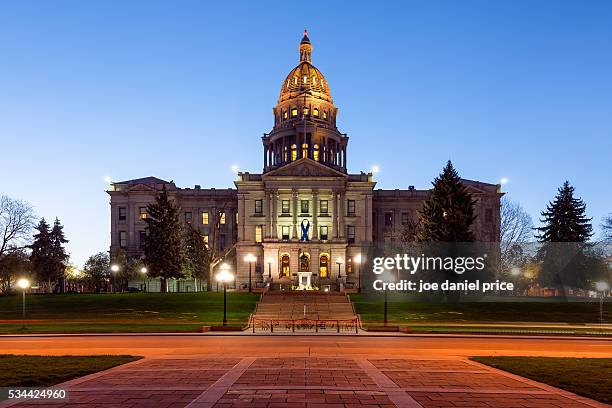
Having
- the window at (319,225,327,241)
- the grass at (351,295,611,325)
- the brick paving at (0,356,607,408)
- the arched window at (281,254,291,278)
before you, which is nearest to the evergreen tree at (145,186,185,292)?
the arched window at (281,254,291,278)

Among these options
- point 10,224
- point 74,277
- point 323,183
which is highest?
point 323,183

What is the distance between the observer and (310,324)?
117 ft

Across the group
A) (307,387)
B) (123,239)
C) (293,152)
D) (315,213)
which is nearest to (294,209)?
(315,213)

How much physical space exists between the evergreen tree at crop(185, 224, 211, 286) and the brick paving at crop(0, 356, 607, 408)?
6267cm

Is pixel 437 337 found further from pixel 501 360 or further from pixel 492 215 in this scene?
pixel 492 215

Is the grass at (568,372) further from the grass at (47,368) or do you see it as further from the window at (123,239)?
the window at (123,239)

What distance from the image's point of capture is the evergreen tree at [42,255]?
80562 mm

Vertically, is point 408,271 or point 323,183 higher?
point 323,183

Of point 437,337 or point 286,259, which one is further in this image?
point 286,259

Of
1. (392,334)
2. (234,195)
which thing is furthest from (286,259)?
(392,334)

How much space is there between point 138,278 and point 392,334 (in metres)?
65.2

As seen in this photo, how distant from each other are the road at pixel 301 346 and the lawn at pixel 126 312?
16.9ft

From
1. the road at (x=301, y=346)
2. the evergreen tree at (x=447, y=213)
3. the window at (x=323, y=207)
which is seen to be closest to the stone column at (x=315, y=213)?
the window at (x=323, y=207)

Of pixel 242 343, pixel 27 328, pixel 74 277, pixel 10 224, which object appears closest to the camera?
pixel 242 343
